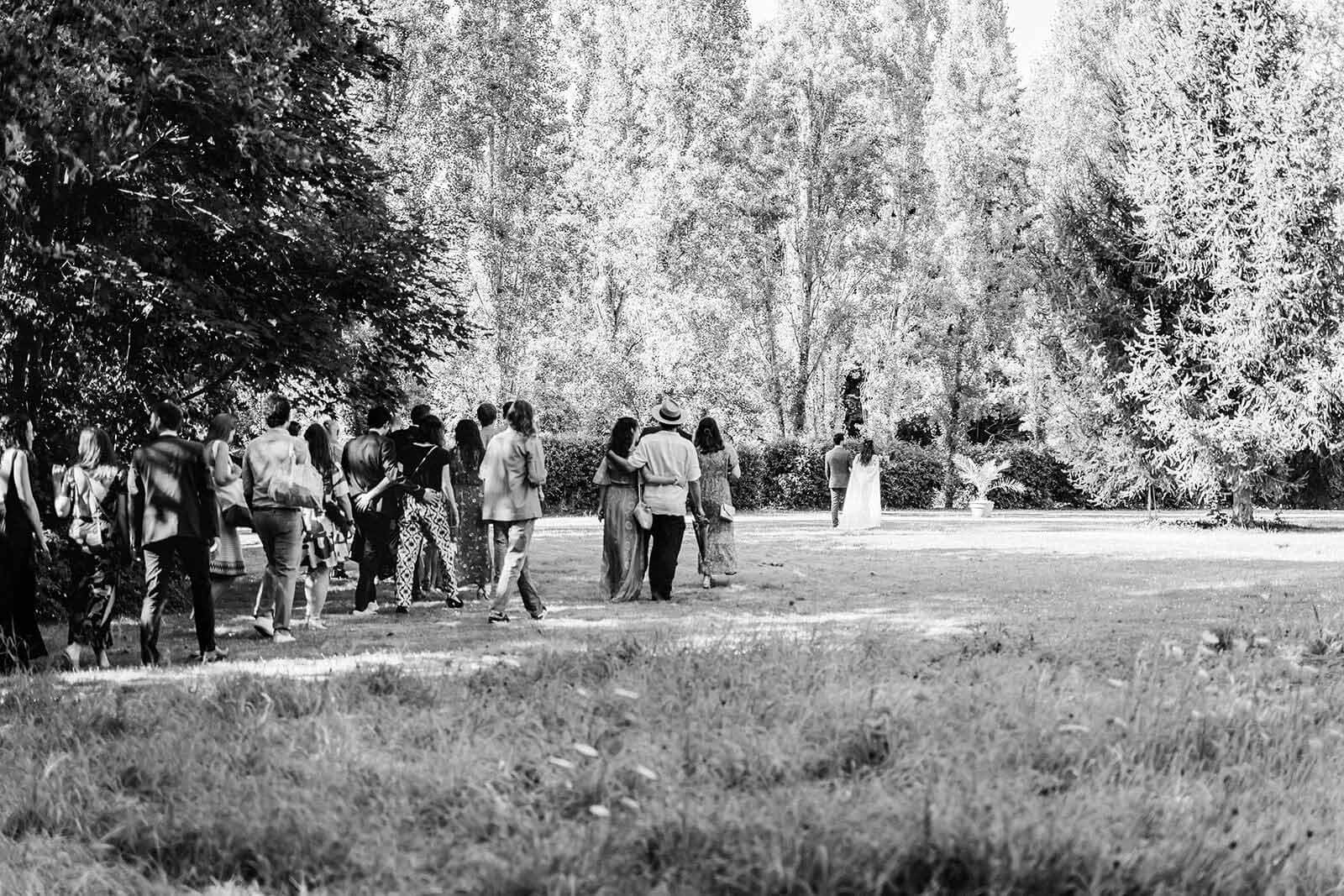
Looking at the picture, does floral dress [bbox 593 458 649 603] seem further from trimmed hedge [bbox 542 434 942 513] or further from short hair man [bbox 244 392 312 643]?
trimmed hedge [bbox 542 434 942 513]

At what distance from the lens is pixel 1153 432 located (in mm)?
28000

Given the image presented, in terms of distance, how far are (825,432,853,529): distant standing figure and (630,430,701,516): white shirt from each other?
43.5 feet

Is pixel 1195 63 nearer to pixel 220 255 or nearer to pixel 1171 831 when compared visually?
pixel 220 255

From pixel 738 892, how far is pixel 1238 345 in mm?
25805

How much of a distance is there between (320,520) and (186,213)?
3.77 m

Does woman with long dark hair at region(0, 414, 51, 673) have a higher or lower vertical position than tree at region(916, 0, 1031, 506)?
lower

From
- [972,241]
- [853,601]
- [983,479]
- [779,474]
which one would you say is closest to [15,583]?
[853,601]

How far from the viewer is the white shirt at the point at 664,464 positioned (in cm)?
1320

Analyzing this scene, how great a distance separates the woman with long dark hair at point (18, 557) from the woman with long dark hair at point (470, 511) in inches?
207

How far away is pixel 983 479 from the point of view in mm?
36438

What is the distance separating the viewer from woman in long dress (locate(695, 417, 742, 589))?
14.7 m

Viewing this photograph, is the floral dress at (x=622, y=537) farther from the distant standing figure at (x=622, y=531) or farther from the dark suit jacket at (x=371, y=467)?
the dark suit jacket at (x=371, y=467)

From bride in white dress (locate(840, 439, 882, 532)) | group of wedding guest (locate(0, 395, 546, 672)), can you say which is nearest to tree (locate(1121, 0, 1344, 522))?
bride in white dress (locate(840, 439, 882, 532))

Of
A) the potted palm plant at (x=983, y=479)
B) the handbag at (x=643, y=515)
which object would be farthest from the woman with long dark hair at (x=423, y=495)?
the potted palm plant at (x=983, y=479)
